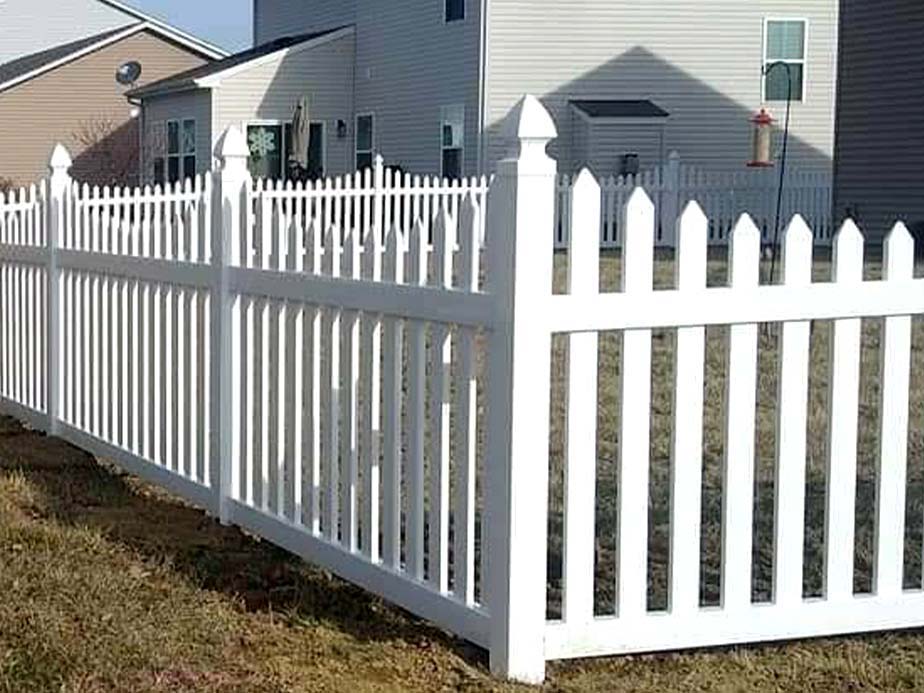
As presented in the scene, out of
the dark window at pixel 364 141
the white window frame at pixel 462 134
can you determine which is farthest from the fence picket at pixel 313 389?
the dark window at pixel 364 141

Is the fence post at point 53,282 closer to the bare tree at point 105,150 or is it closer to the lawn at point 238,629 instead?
the lawn at point 238,629

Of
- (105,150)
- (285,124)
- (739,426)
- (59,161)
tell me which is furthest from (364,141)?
(739,426)

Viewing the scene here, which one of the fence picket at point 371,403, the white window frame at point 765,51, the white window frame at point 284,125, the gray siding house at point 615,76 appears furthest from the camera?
the white window frame at point 284,125

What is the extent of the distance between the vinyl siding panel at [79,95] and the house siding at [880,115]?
73.6ft

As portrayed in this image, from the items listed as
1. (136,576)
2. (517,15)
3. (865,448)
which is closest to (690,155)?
(517,15)

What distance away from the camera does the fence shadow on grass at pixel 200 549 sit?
536 centimetres

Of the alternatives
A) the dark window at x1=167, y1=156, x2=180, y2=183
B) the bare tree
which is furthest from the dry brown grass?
the bare tree

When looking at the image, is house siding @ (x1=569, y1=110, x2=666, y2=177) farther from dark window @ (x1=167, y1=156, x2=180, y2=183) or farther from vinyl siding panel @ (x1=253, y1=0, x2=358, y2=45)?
dark window @ (x1=167, y1=156, x2=180, y2=183)

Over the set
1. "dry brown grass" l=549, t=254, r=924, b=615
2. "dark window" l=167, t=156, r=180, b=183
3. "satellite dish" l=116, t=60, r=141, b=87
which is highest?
"satellite dish" l=116, t=60, r=141, b=87

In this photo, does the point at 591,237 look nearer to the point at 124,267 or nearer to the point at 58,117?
the point at 124,267

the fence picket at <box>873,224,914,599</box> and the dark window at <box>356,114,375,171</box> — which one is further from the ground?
the dark window at <box>356,114,375,171</box>

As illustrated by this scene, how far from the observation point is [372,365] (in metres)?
5.36

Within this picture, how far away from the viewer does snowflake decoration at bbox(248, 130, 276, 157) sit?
102ft

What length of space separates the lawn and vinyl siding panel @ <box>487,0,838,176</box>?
20.1 m
